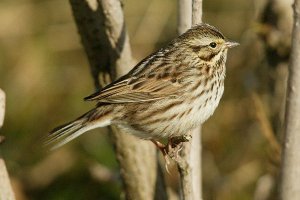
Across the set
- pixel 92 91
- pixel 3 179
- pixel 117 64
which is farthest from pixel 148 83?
pixel 92 91

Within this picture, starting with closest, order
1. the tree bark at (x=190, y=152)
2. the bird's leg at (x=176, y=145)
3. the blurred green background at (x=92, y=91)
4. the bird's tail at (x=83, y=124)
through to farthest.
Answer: the tree bark at (x=190, y=152), the bird's leg at (x=176, y=145), the bird's tail at (x=83, y=124), the blurred green background at (x=92, y=91)

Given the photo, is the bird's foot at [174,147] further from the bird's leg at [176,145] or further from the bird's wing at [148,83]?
the bird's wing at [148,83]

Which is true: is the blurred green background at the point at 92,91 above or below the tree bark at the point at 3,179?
below

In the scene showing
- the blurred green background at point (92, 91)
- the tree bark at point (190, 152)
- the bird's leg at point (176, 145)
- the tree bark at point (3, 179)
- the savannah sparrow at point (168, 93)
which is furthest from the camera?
the blurred green background at point (92, 91)

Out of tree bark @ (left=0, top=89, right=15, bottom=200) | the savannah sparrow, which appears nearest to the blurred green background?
the savannah sparrow

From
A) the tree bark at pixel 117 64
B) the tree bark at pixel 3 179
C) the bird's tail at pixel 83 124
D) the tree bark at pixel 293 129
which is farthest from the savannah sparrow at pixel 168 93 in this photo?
the tree bark at pixel 3 179

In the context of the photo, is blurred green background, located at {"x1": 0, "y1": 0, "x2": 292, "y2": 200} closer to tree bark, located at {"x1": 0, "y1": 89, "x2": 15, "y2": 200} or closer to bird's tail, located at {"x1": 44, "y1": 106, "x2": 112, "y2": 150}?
bird's tail, located at {"x1": 44, "y1": 106, "x2": 112, "y2": 150}
